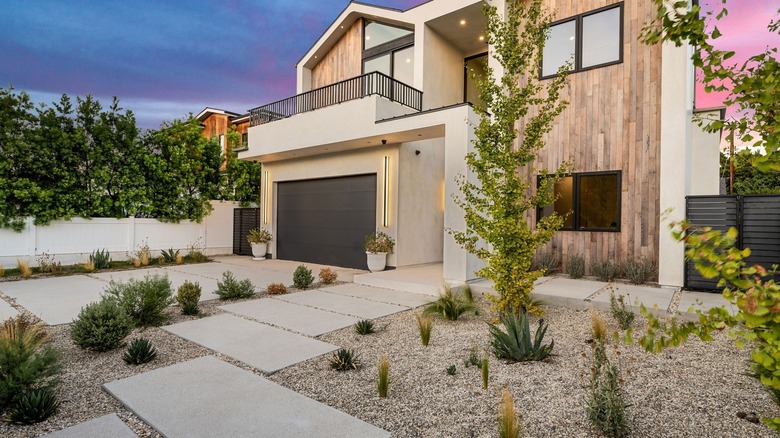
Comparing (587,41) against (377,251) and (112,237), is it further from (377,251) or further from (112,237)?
(112,237)

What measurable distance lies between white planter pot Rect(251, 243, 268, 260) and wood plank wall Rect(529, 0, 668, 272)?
375 inches

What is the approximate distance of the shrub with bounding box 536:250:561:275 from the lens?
877cm

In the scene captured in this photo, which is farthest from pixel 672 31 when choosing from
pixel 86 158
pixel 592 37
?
pixel 86 158

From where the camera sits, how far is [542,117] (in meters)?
4.86

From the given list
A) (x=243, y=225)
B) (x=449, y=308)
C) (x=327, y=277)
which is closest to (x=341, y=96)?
(x=327, y=277)

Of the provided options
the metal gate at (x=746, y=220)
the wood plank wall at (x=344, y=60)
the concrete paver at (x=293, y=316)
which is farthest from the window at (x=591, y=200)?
the wood plank wall at (x=344, y=60)

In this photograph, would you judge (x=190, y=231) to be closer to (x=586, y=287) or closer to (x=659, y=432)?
(x=586, y=287)

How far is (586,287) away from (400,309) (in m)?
3.79

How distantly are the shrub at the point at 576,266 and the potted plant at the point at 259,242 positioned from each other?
32.3ft

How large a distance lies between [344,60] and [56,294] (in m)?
10.7

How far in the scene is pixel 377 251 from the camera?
990cm

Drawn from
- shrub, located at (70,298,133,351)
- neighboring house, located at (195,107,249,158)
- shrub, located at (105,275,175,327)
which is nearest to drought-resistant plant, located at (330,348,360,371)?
shrub, located at (70,298,133,351)

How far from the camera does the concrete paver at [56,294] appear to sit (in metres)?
5.87

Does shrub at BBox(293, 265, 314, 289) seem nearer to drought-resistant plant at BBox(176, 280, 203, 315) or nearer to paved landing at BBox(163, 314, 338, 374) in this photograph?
drought-resistant plant at BBox(176, 280, 203, 315)
